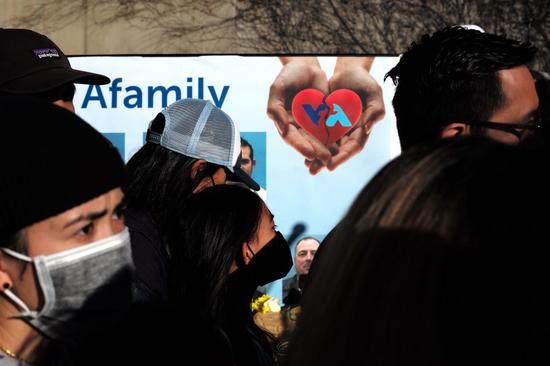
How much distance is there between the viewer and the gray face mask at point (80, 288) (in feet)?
5.99

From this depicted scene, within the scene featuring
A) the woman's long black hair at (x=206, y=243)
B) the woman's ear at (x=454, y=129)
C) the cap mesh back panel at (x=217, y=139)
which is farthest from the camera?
the cap mesh back panel at (x=217, y=139)

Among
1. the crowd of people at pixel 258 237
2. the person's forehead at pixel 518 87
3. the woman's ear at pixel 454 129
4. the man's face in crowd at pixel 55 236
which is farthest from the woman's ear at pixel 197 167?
the man's face in crowd at pixel 55 236

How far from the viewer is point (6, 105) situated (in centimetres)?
183

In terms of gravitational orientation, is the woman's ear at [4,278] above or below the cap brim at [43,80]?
below

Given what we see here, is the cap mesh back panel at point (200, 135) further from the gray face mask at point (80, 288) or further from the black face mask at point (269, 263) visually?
the gray face mask at point (80, 288)

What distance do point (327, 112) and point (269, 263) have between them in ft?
9.63

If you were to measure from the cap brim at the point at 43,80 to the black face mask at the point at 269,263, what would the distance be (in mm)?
939

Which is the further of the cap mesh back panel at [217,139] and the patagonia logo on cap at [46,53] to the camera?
the cap mesh back panel at [217,139]

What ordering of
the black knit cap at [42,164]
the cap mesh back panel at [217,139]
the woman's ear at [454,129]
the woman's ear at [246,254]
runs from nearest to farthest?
the black knit cap at [42,164]
the woman's ear at [454,129]
the woman's ear at [246,254]
the cap mesh back panel at [217,139]

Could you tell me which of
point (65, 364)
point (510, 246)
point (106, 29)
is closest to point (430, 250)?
point (510, 246)

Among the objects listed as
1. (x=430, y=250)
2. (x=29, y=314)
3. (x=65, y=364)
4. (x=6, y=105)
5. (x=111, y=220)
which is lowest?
(x=65, y=364)

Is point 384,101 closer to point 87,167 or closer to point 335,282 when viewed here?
point 87,167

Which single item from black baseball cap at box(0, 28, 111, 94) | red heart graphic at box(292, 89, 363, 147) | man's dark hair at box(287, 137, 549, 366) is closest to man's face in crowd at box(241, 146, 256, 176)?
red heart graphic at box(292, 89, 363, 147)

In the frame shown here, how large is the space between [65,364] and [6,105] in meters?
0.56
